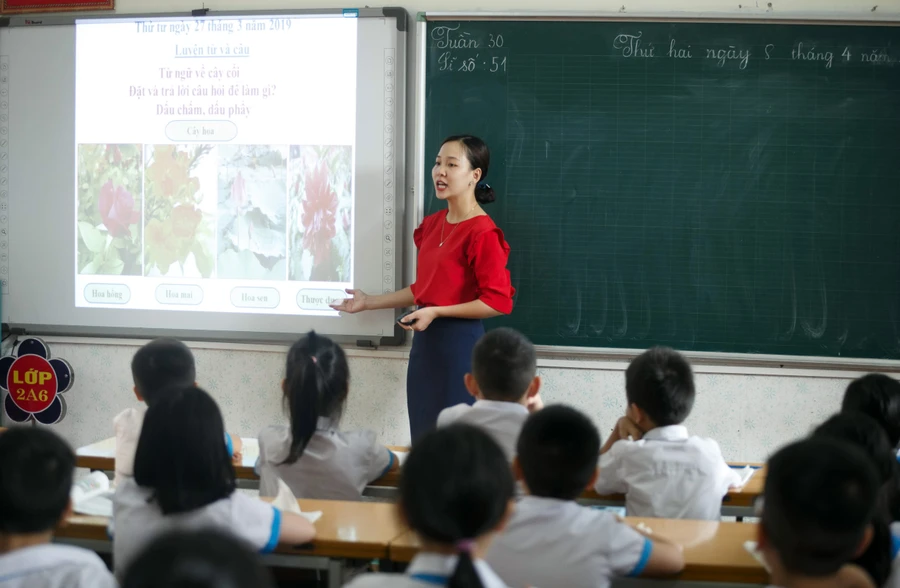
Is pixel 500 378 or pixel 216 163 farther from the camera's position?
pixel 216 163

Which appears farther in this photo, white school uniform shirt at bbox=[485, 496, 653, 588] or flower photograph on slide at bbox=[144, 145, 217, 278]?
flower photograph on slide at bbox=[144, 145, 217, 278]

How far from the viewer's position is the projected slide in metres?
3.83

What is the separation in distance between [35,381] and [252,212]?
130 centimetres

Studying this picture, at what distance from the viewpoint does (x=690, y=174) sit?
3.61 m

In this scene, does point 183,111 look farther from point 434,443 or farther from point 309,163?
point 434,443

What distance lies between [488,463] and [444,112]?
2.71 meters

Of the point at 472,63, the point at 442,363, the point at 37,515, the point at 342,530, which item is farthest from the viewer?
the point at 472,63

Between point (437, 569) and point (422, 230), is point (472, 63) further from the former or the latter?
point (437, 569)

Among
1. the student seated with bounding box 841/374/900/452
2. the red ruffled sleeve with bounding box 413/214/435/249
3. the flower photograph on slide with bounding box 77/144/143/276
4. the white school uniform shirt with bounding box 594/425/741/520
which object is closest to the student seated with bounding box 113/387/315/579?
the white school uniform shirt with bounding box 594/425/741/520

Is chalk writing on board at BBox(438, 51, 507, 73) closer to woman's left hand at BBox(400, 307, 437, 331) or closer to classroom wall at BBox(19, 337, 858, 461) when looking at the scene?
woman's left hand at BBox(400, 307, 437, 331)

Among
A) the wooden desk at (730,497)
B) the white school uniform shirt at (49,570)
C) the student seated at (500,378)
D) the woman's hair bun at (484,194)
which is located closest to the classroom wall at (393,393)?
the woman's hair bun at (484,194)

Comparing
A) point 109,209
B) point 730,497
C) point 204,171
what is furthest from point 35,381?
point 730,497

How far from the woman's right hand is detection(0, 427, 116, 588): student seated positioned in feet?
7.36

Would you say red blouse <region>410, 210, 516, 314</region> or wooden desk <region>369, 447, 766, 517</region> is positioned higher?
red blouse <region>410, 210, 516, 314</region>
